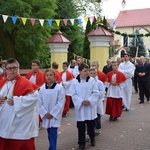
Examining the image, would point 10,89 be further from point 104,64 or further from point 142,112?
point 104,64

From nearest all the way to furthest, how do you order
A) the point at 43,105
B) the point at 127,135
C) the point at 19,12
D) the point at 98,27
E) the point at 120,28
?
the point at 43,105 → the point at 127,135 → the point at 98,27 → the point at 19,12 → the point at 120,28

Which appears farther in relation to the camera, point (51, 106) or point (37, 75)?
point (37, 75)

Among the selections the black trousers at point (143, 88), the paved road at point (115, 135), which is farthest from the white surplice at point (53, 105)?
the black trousers at point (143, 88)

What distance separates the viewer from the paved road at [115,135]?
6285mm

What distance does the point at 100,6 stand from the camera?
3538 centimetres

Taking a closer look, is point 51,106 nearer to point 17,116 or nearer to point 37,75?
point 17,116

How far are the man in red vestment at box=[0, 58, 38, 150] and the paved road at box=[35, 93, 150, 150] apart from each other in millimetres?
1859

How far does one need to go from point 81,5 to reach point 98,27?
22226mm

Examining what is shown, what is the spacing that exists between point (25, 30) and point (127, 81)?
9.96 m

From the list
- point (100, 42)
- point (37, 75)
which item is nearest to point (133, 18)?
point (100, 42)

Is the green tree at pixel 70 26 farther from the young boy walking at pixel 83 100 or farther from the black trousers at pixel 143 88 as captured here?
the young boy walking at pixel 83 100

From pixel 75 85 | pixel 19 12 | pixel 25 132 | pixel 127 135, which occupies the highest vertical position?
pixel 19 12

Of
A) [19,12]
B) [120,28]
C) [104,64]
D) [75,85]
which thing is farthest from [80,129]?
[120,28]

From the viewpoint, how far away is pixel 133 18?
225ft
